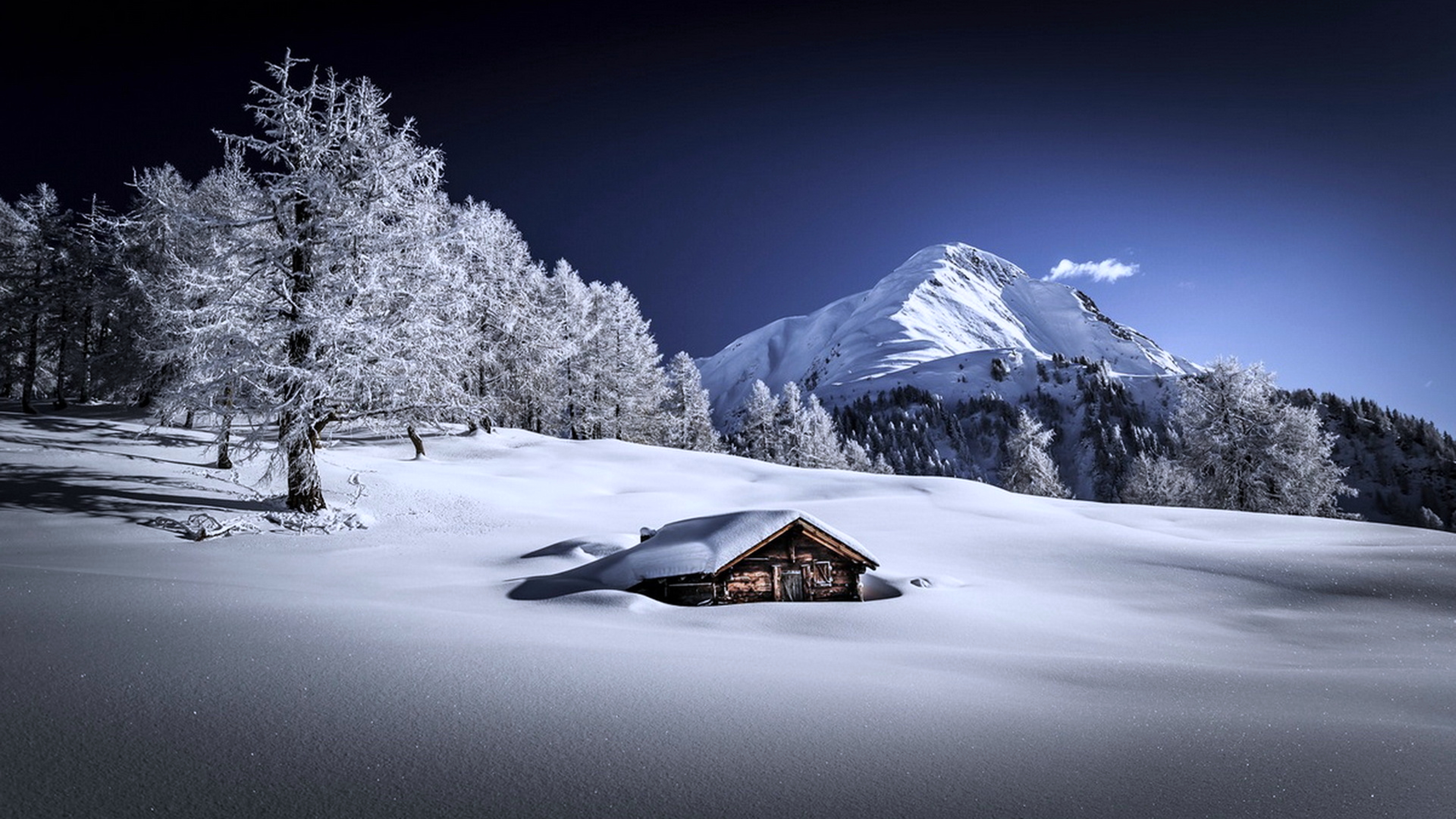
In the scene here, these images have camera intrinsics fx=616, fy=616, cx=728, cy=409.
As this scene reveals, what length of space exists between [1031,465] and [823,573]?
1869 inches

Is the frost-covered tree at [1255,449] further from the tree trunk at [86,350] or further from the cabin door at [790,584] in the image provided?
the tree trunk at [86,350]

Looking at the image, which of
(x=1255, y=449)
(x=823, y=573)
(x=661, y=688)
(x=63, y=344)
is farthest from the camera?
(x=1255, y=449)

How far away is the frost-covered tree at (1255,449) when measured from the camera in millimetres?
35750

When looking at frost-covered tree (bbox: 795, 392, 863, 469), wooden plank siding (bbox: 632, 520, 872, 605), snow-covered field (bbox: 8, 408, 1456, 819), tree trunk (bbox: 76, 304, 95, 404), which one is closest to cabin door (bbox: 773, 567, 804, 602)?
wooden plank siding (bbox: 632, 520, 872, 605)

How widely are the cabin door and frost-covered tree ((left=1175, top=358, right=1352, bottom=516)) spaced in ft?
116

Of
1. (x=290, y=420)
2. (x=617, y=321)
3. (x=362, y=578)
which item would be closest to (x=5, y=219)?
(x=617, y=321)

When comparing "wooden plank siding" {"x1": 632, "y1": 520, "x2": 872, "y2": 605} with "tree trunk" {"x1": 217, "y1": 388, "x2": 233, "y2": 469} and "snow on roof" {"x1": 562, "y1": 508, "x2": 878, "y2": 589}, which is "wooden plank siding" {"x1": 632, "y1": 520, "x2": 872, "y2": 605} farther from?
"tree trunk" {"x1": 217, "y1": 388, "x2": 233, "y2": 469}

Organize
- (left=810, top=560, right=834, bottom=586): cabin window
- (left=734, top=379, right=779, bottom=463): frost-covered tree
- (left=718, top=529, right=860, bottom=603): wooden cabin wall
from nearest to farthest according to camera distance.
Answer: (left=718, top=529, right=860, bottom=603): wooden cabin wall, (left=810, top=560, right=834, bottom=586): cabin window, (left=734, top=379, right=779, bottom=463): frost-covered tree

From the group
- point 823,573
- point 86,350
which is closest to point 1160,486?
point 823,573

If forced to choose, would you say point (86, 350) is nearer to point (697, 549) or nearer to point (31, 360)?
point (31, 360)

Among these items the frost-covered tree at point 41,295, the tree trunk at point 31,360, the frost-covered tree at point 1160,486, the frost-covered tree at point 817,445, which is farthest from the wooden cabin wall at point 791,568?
the frost-covered tree at point 817,445

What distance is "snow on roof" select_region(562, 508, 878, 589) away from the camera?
1293 cm

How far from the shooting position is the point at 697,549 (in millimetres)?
13469

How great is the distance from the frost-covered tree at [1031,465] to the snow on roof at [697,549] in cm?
4599
